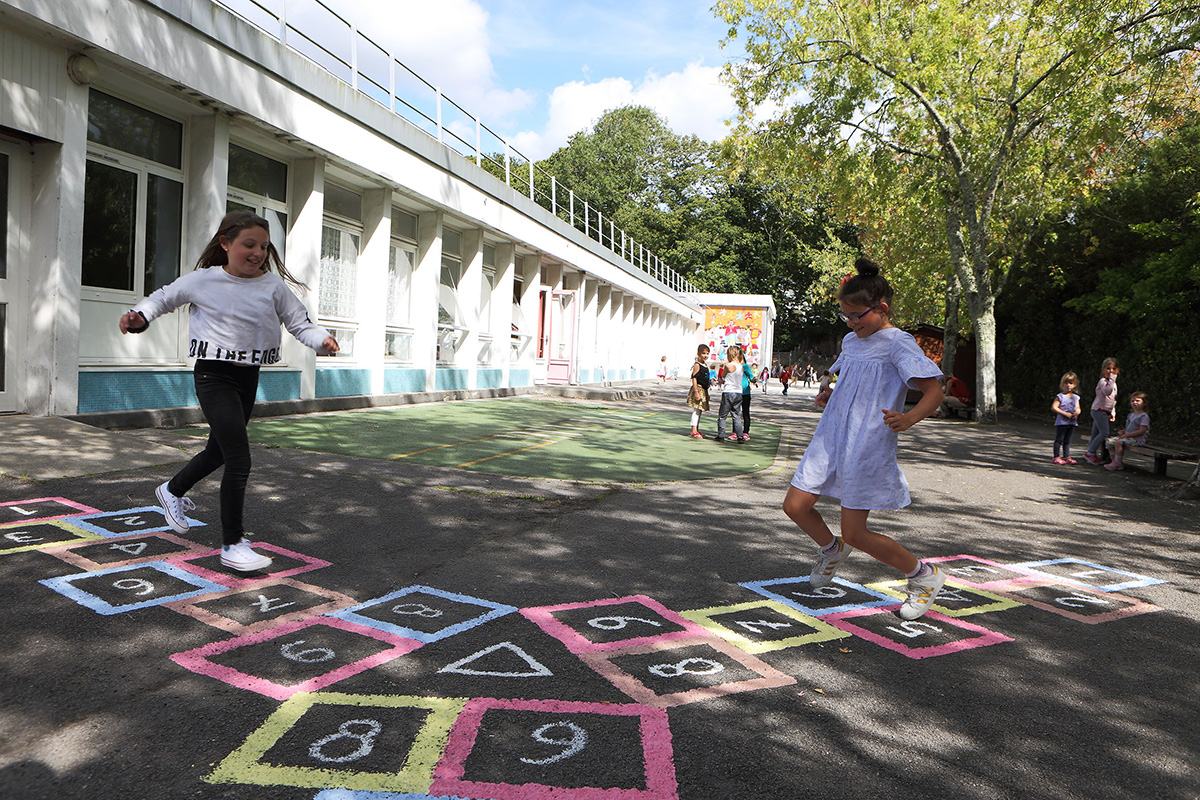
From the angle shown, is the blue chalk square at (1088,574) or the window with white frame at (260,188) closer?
the blue chalk square at (1088,574)

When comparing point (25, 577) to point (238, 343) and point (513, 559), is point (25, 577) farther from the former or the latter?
point (513, 559)

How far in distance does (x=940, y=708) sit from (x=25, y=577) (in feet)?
13.8

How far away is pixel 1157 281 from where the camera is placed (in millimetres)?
19438

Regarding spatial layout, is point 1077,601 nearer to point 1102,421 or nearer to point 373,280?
point 1102,421

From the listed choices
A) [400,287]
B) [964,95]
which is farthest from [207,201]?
[964,95]

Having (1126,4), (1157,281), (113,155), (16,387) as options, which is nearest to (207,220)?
(113,155)

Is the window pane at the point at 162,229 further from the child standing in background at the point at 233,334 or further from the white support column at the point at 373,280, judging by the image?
the child standing in background at the point at 233,334

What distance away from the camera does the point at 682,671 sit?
355cm

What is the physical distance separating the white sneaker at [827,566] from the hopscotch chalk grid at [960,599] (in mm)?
338

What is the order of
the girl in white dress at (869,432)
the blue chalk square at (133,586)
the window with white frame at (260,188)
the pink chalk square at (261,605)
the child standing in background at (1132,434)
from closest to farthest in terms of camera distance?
the pink chalk square at (261,605) < the blue chalk square at (133,586) < the girl in white dress at (869,432) < the window with white frame at (260,188) < the child standing in background at (1132,434)

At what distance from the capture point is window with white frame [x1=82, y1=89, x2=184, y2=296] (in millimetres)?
9922

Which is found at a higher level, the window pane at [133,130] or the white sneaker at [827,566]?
the window pane at [133,130]

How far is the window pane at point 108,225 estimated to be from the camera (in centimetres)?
984

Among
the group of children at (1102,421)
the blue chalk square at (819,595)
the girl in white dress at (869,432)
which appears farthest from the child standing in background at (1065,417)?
the girl in white dress at (869,432)
